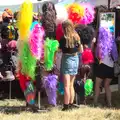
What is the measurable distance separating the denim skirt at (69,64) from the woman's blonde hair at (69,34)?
210mm

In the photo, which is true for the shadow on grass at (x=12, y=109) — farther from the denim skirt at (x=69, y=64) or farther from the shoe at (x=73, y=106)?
the denim skirt at (x=69, y=64)

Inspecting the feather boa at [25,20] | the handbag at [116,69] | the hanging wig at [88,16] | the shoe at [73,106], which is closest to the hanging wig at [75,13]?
the hanging wig at [88,16]

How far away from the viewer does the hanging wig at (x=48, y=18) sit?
6.21 meters

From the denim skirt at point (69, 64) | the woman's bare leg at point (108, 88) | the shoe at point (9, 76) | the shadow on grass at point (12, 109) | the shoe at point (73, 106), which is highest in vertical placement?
the denim skirt at point (69, 64)

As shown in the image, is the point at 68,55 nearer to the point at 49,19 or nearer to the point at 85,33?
the point at 85,33

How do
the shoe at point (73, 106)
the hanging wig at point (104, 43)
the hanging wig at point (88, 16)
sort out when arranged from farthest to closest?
the hanging wig at point (88, 16), the hanging wig at point (104, 43), the shoe at point (73, 106)

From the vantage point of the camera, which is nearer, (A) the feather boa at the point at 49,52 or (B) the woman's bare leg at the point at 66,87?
(A) the feather boa at the point at 49,52

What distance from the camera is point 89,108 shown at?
6.55 metres

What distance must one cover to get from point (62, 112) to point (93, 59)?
120 centimetres

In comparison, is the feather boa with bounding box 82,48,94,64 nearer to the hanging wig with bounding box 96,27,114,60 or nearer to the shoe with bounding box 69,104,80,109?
the hanging wig with bounding box 96,27,114,60

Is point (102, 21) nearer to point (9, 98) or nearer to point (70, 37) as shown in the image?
point (70, 37)

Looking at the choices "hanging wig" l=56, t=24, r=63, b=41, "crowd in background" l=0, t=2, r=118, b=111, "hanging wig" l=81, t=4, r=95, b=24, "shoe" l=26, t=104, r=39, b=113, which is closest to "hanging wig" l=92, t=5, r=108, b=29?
"crowd in background" l=0, t=2, r=118, b=111

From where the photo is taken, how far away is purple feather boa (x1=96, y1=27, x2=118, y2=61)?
21.5 ft

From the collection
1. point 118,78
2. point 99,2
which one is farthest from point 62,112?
point 99,2
